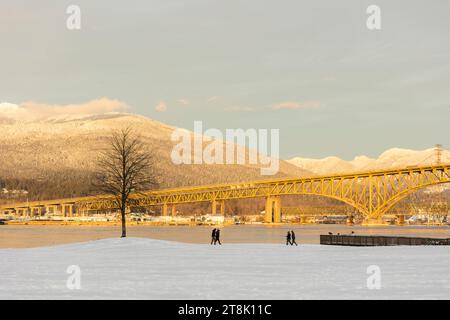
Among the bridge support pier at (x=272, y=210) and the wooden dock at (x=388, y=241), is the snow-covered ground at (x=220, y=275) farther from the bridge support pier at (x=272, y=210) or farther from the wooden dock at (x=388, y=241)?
the bridge support pier at (x=272, y=210)

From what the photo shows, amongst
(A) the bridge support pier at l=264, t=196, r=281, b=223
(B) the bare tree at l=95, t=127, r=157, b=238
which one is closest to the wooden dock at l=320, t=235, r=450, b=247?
(B) the bare tree at l=95, t=127, r=157, b=238

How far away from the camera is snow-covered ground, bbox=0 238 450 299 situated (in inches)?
842

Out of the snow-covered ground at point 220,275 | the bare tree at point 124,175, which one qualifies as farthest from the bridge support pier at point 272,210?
the snow-covered ground at point 220,275

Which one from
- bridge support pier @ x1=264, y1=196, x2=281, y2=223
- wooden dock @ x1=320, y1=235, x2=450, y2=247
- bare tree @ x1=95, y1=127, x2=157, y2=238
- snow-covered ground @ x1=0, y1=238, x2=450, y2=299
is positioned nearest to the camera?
snow-covered ground @ x1=0, y1=238, x2=450, y2=299

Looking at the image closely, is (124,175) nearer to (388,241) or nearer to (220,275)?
(388,241)

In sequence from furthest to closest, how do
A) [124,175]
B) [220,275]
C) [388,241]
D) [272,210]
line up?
[272,210] → [124,175] → [388,241] → [220,275]

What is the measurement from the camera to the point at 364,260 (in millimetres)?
35375

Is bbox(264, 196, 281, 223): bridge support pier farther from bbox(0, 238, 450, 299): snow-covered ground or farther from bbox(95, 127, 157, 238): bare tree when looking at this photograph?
bbox(0, 238, 450, 299): snow-covered ground

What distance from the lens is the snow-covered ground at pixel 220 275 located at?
2139 centimetres

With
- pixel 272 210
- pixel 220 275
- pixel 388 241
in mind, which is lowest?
pixel 220 275

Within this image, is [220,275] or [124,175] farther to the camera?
[124,175]

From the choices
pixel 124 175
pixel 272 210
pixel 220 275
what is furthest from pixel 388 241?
pixel 272 210

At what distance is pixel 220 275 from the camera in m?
27.1

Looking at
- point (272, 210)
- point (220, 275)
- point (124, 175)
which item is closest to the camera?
point (220, 275)
